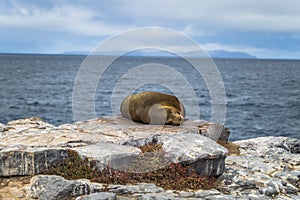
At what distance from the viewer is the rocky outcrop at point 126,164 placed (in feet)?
31.3

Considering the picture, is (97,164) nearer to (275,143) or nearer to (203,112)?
(275,143)

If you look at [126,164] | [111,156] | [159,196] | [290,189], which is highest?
[111,156]

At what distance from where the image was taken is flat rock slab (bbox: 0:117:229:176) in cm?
1036

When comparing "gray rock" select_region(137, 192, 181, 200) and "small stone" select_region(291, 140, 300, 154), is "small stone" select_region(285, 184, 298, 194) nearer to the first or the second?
"gray rock" select_region(137, 192, 181, 200)

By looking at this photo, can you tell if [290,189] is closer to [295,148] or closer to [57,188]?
[57,188]

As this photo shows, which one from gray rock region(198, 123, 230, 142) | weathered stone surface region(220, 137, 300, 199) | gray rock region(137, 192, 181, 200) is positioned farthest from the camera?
gray rock region(198, 123, 230, 142)

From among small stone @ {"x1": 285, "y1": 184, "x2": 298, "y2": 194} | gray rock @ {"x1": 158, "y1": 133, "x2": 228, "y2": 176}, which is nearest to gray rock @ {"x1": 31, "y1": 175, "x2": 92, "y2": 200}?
gray rock @ {"x1": 158, "y1": 133, "x2": 228, "y2": 176}

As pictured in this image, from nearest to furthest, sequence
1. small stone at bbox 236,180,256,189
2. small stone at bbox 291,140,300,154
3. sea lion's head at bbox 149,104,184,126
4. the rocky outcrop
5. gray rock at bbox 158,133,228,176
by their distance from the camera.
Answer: the rocky outcrop
small stone at bbox 236,180,256,189
gray rock at bbox 158,133,228,176
sea lion's head at bbox 149,104,184,126
small stone at bbox 291,140,300,154

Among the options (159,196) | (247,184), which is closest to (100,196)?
(159,196)

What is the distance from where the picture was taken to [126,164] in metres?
10.7

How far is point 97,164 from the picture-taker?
34.4 ft

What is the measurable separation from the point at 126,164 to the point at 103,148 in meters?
1.01

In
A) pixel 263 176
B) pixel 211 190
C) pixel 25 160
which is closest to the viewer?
pixel 211 190

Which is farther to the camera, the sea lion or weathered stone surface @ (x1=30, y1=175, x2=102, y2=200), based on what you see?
the sea lion
